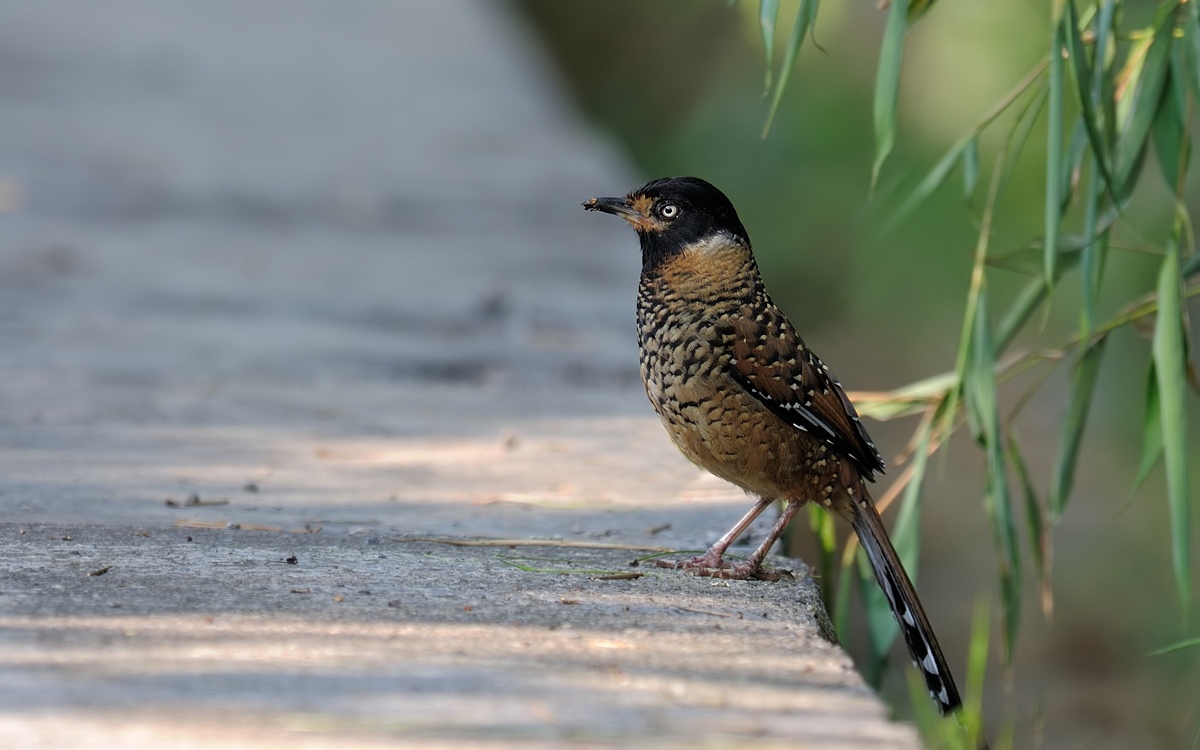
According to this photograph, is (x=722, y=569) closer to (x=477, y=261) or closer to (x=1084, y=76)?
(x=1084, y=76)

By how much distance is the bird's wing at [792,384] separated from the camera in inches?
141

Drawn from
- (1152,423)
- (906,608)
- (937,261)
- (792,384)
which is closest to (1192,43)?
(1152,423)

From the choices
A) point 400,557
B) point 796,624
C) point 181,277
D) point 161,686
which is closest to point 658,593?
point 796,624

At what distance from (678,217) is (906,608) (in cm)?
101

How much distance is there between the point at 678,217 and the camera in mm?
3781

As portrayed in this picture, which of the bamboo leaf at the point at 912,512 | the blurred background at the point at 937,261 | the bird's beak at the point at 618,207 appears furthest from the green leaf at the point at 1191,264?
the blurred background at the point at 937,261

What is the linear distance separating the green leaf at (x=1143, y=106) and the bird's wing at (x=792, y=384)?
2.47 feet

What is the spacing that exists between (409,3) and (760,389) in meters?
12.8

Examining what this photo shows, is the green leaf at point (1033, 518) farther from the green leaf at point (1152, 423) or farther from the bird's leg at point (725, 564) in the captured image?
the bird's leg at point (725, 564)

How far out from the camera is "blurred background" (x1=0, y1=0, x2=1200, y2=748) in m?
4.86

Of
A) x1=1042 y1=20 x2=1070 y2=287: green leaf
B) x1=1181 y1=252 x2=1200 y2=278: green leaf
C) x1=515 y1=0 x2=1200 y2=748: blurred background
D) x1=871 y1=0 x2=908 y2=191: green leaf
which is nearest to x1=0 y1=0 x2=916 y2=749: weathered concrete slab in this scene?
x1=1042 y1=20 x2=1070 y2=287: green leaf

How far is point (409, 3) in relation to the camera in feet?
51.4

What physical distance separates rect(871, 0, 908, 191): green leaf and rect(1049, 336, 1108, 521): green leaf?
90 cm

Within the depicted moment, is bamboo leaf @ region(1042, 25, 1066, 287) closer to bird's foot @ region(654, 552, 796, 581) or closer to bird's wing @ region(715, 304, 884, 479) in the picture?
bird's wing @ region(715, 304, 884, 479)
